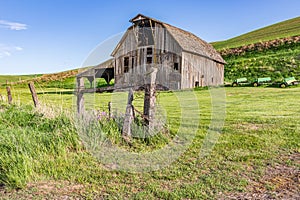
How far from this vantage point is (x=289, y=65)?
98.0ft

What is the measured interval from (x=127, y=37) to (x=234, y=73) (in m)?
14.2

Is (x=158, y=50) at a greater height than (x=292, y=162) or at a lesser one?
greater

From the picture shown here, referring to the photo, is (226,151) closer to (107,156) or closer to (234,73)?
(107,156)

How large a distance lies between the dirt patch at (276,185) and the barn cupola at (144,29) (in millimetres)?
21793

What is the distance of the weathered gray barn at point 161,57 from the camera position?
24.7m

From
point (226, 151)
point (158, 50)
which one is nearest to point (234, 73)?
point (158, 50)

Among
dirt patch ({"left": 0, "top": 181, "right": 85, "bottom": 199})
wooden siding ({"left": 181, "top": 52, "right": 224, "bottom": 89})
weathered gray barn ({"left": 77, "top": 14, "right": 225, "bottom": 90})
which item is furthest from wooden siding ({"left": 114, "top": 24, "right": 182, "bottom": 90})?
dirt patch ({"left": 0, "top": 181, "right": 85, "bottom": 199})

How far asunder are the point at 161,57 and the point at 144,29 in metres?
2.93

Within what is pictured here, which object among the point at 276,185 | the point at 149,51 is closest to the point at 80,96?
the point at 276,185

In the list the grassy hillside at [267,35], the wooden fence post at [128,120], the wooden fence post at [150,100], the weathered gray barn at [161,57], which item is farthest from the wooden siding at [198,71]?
the grassy hillside at [267,35]

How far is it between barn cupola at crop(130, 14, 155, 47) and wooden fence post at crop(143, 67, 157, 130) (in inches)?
784

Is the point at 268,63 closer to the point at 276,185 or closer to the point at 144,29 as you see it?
the point at 144,29

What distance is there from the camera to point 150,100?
229 inches

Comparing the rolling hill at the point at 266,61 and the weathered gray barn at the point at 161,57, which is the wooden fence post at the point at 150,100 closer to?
the weathered gray barn at the point at 161,57
